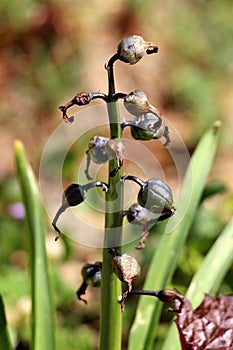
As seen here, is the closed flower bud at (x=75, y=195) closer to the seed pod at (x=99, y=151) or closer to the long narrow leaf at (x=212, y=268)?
the seed pod at (x=99, y=151)

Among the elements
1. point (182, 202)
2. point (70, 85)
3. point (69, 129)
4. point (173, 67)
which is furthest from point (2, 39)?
point (182, 202)

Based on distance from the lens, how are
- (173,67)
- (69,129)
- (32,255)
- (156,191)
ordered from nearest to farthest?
(156,191) → (32,255) → (69,129) → (173,67)

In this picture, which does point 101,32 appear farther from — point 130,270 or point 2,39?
point 130,270

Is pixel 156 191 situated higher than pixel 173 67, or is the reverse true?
pixel 173 67

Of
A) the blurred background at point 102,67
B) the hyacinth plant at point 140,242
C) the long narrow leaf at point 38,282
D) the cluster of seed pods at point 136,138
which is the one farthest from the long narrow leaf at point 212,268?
the blurred background at point 102,67

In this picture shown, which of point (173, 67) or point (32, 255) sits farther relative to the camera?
point (173, 67)

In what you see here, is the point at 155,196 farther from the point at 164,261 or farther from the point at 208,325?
the point at 164,261

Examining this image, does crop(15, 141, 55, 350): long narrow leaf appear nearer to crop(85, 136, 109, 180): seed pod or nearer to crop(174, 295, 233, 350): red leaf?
crop(174, 295, 233, 350): red leaf
